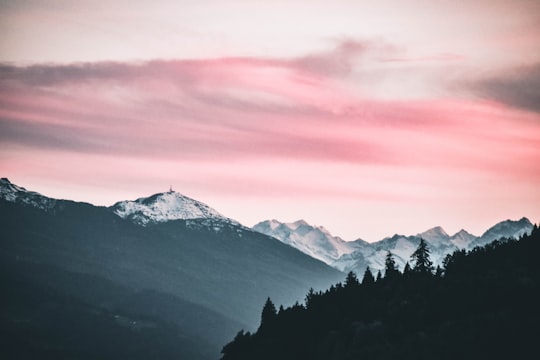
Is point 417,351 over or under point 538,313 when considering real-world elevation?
under

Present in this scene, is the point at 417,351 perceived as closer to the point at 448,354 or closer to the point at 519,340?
the point at 448,354

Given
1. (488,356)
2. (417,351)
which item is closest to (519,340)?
(488,356)

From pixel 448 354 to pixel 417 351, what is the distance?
773cm

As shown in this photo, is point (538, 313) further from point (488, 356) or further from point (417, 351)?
point (417, 351)

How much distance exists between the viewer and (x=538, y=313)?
19638 centimetres

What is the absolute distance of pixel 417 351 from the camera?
198 m

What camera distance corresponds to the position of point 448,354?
638 feet

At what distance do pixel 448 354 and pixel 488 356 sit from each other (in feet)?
31.0

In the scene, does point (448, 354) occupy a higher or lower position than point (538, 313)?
lower

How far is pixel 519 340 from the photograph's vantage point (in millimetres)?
188750

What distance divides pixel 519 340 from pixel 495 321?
423 inches

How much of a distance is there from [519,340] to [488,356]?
8.15m

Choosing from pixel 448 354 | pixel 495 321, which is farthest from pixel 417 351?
pixel 495 321

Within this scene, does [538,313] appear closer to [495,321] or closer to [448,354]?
[495,321]
